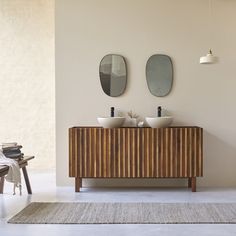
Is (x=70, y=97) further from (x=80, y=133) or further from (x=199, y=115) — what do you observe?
(x=199, y=115)

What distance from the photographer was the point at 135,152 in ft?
17.8

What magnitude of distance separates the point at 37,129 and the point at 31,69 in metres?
1.12

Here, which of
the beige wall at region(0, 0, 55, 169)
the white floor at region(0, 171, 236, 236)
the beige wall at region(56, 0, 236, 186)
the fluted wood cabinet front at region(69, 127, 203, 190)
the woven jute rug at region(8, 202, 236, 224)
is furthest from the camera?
the beige wall at region(0, 0, 55, 169)

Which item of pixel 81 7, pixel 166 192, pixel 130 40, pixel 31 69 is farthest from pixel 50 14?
pixel 166 192

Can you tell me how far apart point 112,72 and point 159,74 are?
706 mm

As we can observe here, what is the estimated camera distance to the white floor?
368 cm

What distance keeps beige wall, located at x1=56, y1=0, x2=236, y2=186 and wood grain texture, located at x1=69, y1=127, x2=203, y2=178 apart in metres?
0.55

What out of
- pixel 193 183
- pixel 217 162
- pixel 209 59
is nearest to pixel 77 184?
pixel 193 183

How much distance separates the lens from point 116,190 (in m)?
5.66

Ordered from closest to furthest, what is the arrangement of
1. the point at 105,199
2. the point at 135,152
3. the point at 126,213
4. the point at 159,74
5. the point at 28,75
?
the point at 126,213, the point at 105,199, the point at 135,152, the point at 159,74, the point at 28,75

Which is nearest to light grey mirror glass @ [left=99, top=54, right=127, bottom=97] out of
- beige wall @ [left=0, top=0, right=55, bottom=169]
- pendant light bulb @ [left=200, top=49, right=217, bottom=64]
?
pendant light bulb @ [left=200, top=49, right=217, bottom=64]

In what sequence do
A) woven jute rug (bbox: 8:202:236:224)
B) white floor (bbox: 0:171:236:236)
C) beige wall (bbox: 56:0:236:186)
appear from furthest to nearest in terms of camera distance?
1. beige wall (bbox: 56:0:236:186)
2. woven jute rug (bbox: 8:202:236:224)
3. white floor (bbox: 0:171:236:236)

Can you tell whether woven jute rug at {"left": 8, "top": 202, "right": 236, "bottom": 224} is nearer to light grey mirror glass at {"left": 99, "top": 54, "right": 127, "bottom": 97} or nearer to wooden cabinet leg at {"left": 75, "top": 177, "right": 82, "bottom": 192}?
wooden cabinet leg at {"left": 75, "top": 177, "right": 82, "bottom": 192}

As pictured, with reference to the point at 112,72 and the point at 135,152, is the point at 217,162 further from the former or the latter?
the point at 112,72
